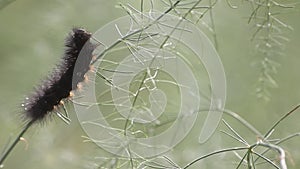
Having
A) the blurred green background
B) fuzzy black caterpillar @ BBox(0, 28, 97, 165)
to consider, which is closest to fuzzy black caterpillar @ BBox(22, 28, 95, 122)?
Result: fuzzy black caterpillar @ BBox(0, 28, 97, 165)

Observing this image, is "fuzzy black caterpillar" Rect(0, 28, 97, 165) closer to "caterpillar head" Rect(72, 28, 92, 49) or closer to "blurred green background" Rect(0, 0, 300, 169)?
"caterpillar head" Rect(72, 28, 92, 49)

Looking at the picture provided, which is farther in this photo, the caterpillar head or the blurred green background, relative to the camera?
the blurred green background

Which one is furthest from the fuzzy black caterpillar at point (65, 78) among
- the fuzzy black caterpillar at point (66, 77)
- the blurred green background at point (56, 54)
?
the blurred green background at point (56, 54)

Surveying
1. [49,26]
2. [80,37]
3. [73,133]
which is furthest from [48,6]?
[80,37]

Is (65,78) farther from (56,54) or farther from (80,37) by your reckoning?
(56,54)

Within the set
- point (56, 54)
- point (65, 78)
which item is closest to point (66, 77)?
point (65, 78)

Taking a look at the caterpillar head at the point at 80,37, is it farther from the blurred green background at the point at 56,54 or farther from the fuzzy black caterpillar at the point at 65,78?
the blurred green background at the point at 56,54

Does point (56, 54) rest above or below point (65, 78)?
above

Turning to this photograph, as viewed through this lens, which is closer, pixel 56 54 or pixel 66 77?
pixel 66 77

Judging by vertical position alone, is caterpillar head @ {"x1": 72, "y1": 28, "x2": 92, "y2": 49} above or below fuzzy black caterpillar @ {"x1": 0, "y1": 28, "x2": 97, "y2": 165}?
above
